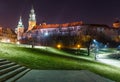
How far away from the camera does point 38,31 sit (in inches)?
7805

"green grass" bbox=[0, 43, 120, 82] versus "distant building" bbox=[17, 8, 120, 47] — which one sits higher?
"distant building" bbox=[17, 8, 120, 47]

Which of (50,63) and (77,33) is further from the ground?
(77,33)

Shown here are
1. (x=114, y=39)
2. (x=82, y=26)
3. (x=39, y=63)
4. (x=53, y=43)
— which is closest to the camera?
(x=39, y=63)

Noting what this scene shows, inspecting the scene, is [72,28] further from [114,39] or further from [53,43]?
[53,43]

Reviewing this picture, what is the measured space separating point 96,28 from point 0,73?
169476 mm

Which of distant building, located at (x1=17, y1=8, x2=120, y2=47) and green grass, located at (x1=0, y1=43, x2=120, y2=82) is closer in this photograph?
green grass, located at (x1=0, y1=43, x2=120, y2=82)

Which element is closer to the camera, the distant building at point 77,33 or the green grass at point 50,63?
the green grass at point 50,63

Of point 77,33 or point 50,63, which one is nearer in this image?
point 50,63

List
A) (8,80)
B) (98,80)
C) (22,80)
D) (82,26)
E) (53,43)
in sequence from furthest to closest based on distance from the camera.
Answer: (82,26)
(53,43)
(98,80)
(22,80)
(8,80)

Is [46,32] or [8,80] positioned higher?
[46,32]

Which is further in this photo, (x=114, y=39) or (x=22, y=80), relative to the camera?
(x=114, y=39)

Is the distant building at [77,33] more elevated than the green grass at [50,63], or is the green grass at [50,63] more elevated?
the distant building at [77,33]

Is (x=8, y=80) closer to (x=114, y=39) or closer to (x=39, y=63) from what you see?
(x=39, y=63)

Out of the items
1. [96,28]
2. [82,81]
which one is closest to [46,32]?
[96,28]
